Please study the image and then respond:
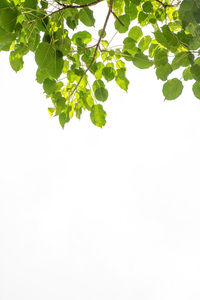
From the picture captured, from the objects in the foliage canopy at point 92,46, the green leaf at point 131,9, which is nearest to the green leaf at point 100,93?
the foliage canopy at point 92,46

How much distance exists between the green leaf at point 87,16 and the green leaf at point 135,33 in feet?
0.51

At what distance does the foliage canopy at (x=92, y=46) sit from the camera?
812 mm

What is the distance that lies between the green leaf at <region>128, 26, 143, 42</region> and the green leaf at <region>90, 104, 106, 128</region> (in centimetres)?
29

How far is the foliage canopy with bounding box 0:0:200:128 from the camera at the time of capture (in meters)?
0.81

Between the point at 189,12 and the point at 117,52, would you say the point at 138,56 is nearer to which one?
the point at 117,52

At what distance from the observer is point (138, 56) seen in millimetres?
1014

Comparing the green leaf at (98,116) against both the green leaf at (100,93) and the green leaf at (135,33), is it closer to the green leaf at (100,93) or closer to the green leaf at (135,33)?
the green leaf at (100,93)

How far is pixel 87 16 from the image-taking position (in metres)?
0.99

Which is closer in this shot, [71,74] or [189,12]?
[189,12]

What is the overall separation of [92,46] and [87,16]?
108 mm

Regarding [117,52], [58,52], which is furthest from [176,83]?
[58,52]

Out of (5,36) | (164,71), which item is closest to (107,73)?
(164,71)

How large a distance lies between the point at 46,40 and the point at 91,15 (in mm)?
208

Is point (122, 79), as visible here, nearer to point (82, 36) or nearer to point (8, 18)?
point (82, 36)
